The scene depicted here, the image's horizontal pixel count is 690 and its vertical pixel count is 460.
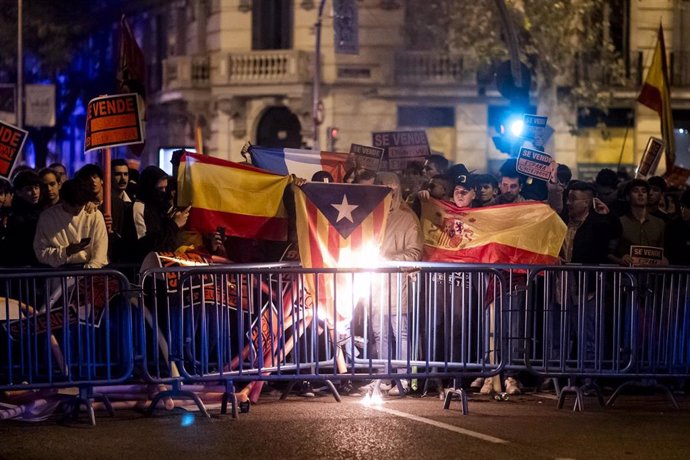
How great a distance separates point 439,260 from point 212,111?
29.4 m

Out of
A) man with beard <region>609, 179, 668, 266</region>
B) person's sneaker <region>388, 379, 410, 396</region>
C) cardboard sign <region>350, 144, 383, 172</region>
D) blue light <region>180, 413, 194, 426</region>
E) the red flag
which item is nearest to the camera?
blue light <region>180, 413, 194, 426</region>

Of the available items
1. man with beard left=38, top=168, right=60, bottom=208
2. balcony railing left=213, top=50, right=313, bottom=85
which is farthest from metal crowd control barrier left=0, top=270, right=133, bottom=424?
balcony railing left=213, top=50, right=313, bottom=85

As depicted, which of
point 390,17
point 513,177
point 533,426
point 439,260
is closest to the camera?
point 533,426

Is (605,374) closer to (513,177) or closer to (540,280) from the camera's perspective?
(540,280)

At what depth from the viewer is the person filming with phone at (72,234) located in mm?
10484

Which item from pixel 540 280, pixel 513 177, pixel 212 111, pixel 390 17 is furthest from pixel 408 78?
Result: pixel 540 280

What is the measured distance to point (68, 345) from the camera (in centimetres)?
956

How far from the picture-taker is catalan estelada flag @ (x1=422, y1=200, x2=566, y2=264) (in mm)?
11320

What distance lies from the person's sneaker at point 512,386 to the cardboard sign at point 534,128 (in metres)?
4.62

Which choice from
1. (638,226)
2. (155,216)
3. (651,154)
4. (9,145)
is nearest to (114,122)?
(9,145)

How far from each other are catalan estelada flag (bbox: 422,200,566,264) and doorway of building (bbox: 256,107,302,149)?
28202 mm

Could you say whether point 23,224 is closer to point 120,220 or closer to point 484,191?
point 120,220

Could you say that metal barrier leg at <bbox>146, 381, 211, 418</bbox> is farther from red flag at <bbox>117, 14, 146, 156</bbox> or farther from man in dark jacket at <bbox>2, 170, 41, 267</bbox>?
red flag at <bbox>117, 14, 146, 156</bbox>

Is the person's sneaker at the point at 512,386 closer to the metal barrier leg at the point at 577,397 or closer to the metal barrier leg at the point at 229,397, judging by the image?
the metal barrier leg at the point at 577,397
